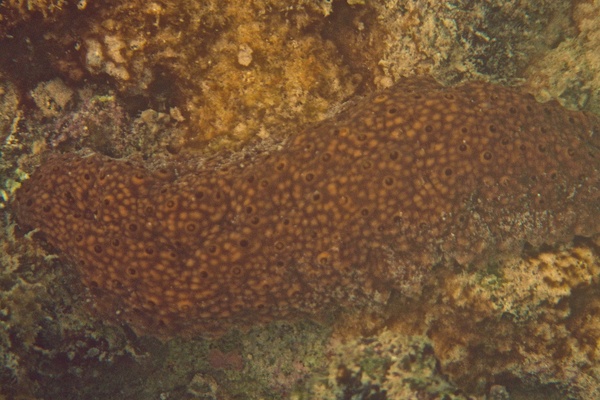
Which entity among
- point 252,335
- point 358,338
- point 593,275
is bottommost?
point 252,335

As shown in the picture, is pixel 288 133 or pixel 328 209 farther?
pixel 288 133

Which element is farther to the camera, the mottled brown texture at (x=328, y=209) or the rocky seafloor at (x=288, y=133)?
the rocky seafloor at (x=288, y=133)

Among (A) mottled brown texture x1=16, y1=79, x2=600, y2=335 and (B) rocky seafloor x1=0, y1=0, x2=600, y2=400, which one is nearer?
(A) mottled brown texture x1=16, y1=79, x2=600, y2=335

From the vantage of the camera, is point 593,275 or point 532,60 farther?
point 532,60

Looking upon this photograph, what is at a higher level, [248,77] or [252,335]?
[248,77]

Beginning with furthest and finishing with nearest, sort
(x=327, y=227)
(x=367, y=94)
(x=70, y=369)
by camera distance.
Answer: (x=367, y=94)
(x=70, y=369)
(x=327, y=227)

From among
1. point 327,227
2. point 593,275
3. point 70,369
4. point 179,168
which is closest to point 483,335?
point 593,275

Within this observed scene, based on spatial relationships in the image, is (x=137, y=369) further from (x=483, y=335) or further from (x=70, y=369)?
(x=483, y=335)

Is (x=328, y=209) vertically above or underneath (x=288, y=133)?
underneath
